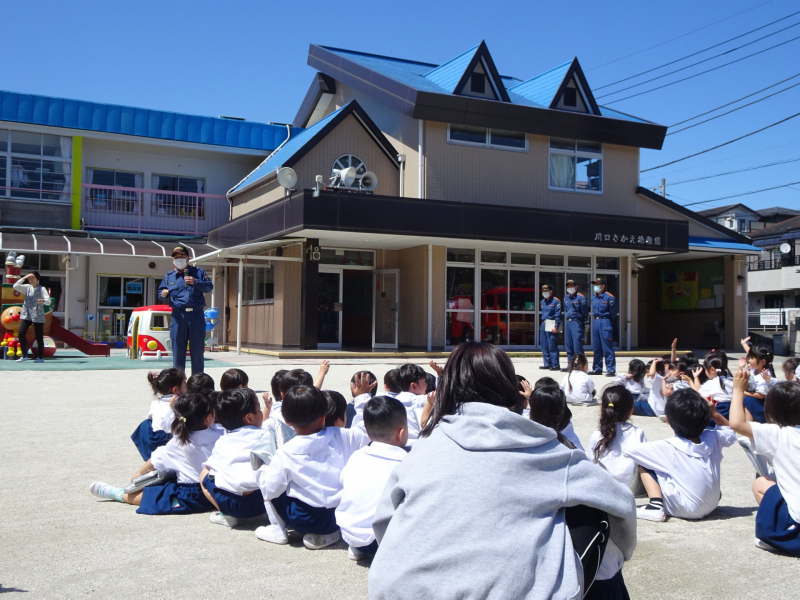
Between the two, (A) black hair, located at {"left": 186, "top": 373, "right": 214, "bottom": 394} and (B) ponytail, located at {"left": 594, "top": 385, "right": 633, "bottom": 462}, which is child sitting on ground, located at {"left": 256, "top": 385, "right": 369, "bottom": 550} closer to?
(A) black hair, located at {"left": 186, "top": 373, "right": 214, "bottom": 394}

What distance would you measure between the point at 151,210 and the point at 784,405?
2196cm

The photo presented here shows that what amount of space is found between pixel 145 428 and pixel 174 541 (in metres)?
1.51

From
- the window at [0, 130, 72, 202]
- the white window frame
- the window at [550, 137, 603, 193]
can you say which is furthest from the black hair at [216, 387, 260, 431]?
the window at [0, 130, 72, 202]

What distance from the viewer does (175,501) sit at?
4.91m

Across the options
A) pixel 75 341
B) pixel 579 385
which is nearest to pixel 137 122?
pixel 75 341

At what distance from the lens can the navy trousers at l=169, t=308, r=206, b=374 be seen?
9531 mm

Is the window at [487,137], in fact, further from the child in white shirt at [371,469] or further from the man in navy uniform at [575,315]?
the child in white shirt at [371,469]

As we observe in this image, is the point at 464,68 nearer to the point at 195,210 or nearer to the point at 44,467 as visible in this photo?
the point at 195,210

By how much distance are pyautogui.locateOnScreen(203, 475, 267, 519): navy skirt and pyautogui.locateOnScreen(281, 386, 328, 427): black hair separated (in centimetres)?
64

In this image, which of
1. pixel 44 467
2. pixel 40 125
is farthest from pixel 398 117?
pixel 44 467

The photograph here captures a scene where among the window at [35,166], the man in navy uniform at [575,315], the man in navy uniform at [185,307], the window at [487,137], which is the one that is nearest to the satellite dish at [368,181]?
the window at [487,137]

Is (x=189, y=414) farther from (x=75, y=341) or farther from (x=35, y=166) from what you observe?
(x=35, y=166)

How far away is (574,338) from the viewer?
1484 cm

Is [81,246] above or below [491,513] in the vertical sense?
above
